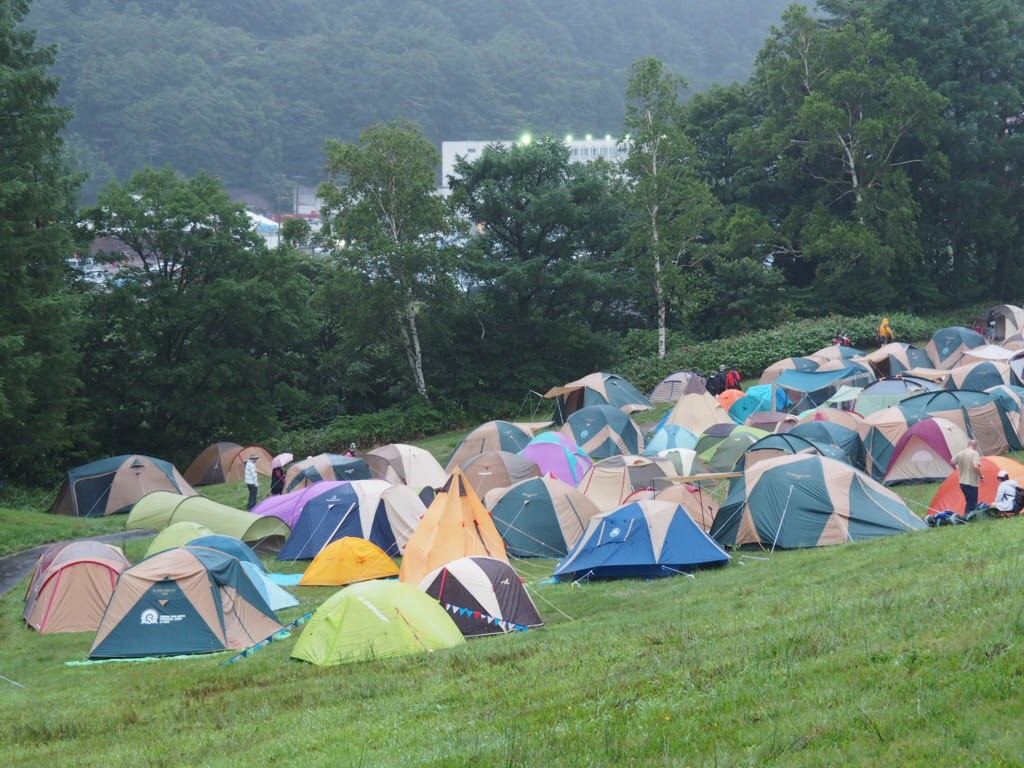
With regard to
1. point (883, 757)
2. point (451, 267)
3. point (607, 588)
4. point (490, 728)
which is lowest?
point (607, 588)

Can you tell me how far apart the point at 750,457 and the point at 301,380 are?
24803 millimetres

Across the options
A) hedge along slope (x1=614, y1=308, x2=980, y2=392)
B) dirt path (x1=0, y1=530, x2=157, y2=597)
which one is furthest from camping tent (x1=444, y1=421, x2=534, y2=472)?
hedge along slope (x1=614, y1=308, x2=980, y2=392)

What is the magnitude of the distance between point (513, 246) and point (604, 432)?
1536cm

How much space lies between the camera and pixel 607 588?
15.9m

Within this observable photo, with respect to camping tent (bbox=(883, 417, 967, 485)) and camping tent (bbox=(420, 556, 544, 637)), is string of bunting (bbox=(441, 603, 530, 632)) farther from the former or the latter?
camping tent (bbox=(883, 417, 967, 485))

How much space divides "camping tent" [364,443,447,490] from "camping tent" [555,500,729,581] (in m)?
9.25

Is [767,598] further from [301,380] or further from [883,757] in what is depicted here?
[301,380]

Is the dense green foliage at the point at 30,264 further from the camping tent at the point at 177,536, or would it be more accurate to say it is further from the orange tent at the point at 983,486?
the orange tent at the point at 983,486

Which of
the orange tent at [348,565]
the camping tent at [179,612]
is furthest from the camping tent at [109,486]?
the camping tent at [179,612]

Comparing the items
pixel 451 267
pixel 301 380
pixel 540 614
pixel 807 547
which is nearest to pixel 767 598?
pixel 540 614

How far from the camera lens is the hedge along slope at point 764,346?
4028 centimetres

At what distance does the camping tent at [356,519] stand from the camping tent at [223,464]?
1216 cm

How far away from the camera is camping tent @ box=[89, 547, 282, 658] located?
46.7ft

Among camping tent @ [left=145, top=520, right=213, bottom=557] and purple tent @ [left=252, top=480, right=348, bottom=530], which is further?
purple tent @ [left=252, top=480, right=348, bottom=530]
